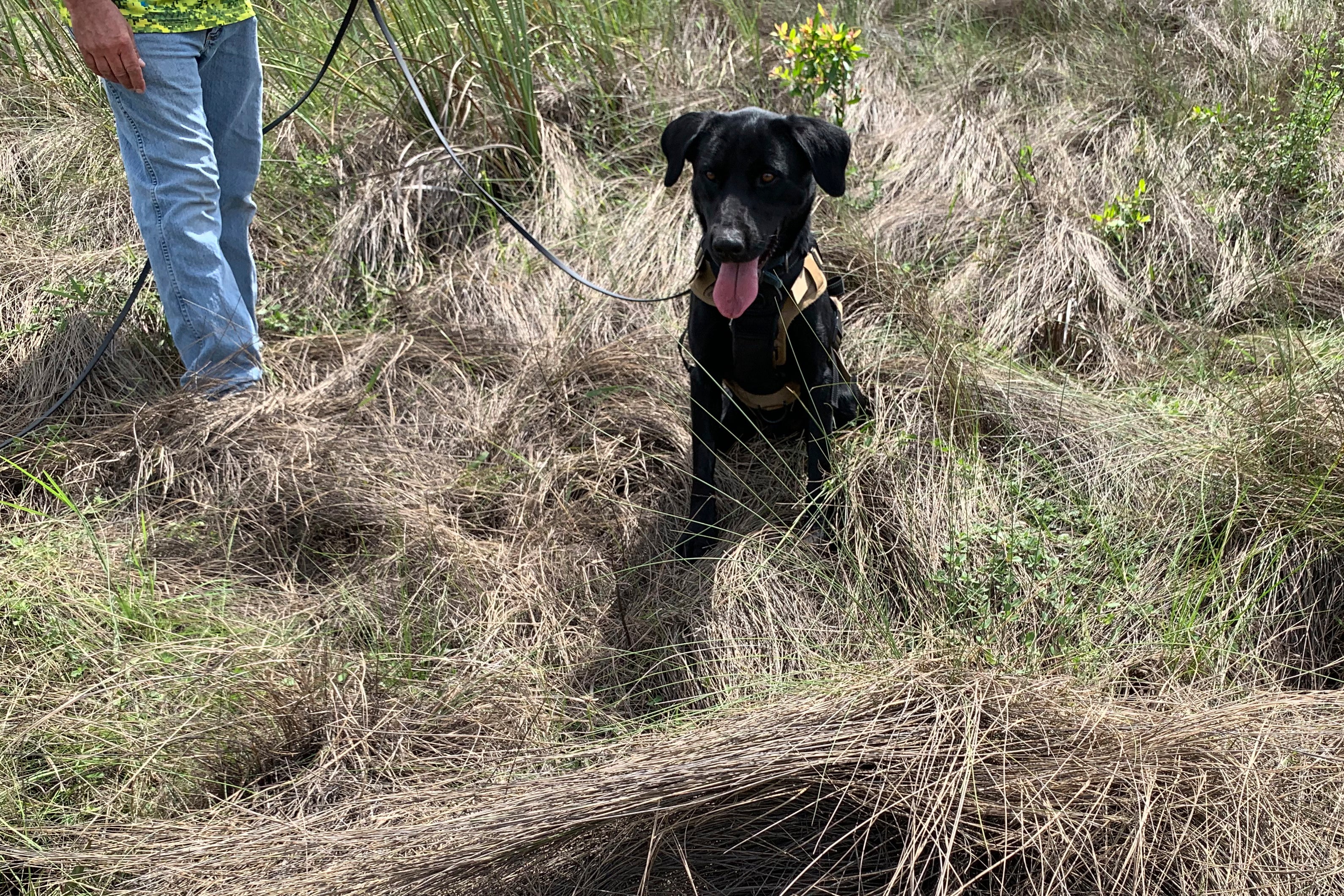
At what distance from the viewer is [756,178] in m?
2.31

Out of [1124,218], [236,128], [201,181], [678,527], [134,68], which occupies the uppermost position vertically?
[134,68]

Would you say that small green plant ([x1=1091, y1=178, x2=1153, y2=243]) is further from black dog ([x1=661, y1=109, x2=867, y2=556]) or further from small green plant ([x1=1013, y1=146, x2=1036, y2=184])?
black dog ([x1=661, y1=109, x2=867, y2=556])

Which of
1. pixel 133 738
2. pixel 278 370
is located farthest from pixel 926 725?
pixel 278 370

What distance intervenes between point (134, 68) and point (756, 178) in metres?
1.58

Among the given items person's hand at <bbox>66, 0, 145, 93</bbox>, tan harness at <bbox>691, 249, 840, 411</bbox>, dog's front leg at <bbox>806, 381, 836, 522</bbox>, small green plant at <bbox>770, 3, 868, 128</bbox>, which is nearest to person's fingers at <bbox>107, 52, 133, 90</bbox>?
person's hand at <bbox>66, 0, 145, 93</bbox>

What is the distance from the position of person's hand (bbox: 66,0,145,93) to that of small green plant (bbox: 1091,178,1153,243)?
284 centimetres

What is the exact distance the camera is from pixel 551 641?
7.55ft

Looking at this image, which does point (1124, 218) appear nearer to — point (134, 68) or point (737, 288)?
point (737, 288)

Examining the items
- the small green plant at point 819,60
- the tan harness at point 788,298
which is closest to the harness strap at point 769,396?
the tan harness at point 788,298

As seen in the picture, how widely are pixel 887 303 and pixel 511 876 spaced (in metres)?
2.15

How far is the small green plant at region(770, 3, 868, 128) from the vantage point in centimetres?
328

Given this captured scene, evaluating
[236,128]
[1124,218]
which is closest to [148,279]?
[236,128]

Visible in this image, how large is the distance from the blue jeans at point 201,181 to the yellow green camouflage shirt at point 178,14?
2cm

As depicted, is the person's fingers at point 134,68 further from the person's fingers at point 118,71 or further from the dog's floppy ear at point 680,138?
the dog's floppy ear at point 680,138
